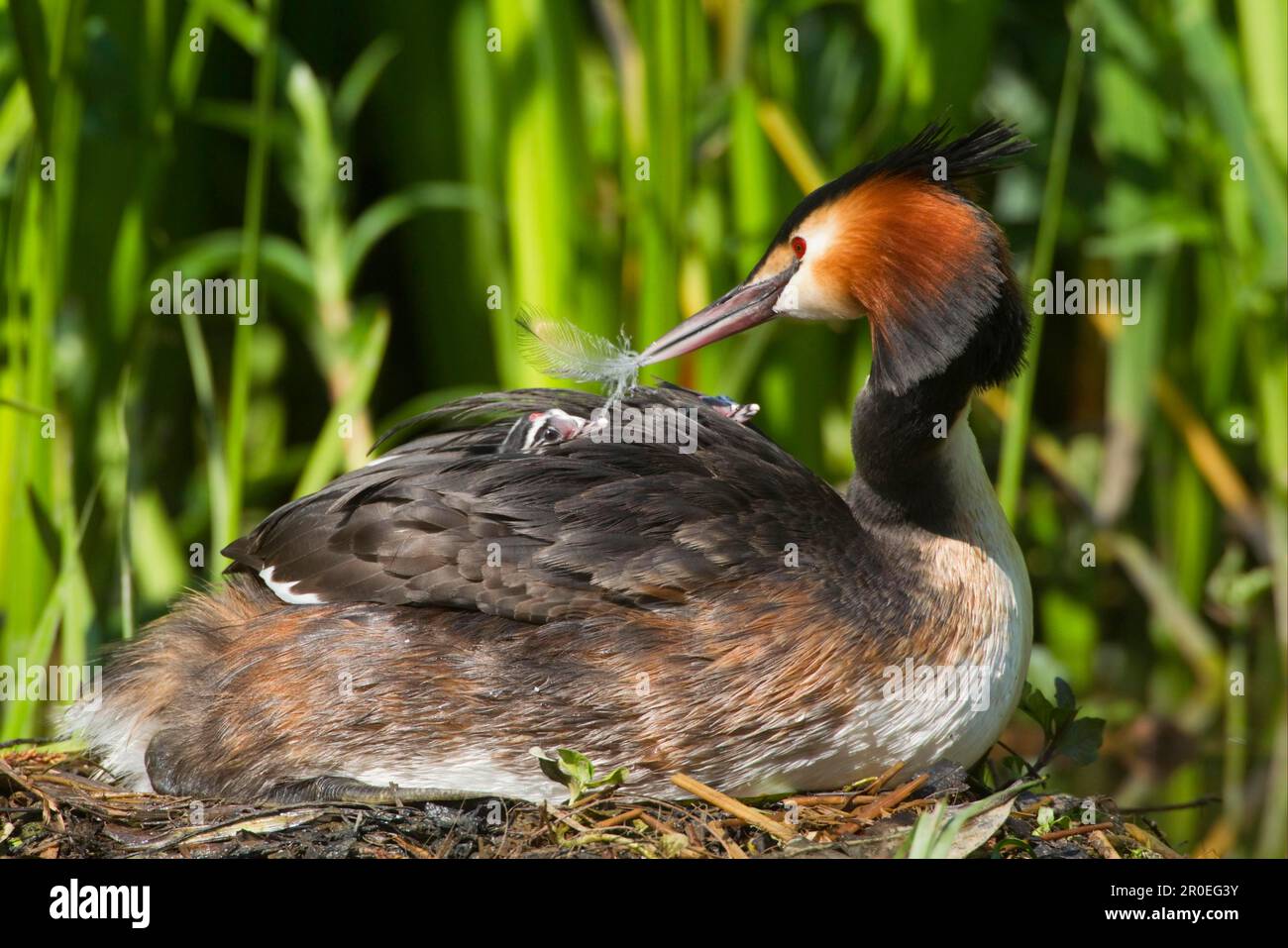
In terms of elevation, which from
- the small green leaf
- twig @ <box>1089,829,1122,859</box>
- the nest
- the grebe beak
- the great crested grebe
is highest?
the grebe beak

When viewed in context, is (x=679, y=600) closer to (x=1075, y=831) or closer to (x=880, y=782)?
(x=880, y=782)

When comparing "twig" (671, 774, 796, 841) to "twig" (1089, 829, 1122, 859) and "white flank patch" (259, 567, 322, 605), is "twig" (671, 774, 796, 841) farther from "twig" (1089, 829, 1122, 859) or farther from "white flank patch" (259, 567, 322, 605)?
"white flank patch" (259, 567, 322, 605)

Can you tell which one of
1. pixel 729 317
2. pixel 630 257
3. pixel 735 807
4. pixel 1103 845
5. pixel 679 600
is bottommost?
pixel 1103 845

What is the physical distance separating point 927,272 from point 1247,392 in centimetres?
309

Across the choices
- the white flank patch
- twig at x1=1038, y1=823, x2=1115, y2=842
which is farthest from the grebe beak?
twig at x1=1038, y1=823, x2=1115, y2=842

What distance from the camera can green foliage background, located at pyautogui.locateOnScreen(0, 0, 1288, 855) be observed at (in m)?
4.38

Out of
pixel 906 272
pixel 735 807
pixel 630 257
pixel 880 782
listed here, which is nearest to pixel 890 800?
pixel 880 782

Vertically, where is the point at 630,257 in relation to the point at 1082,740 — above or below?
above

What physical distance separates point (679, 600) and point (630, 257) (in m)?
2.06

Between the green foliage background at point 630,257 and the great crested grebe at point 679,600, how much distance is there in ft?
2.39

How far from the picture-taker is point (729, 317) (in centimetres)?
358

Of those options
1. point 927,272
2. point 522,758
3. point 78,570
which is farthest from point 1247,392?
point 78,570

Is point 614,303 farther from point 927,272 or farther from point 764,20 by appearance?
point 927,272

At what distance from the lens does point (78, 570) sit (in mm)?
4090
